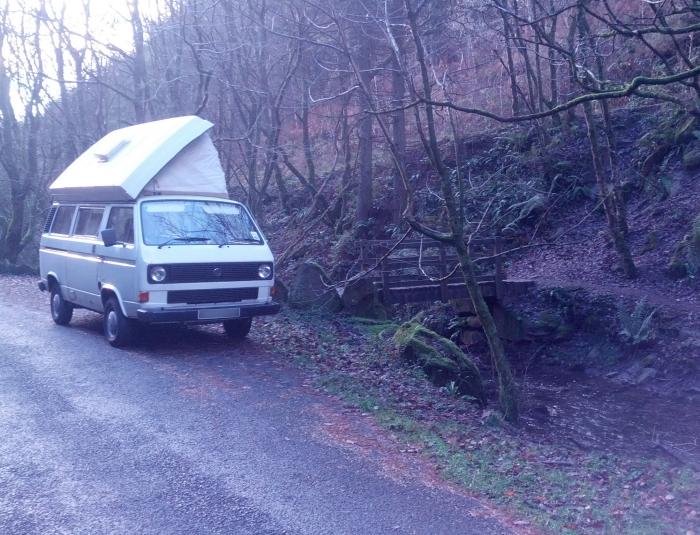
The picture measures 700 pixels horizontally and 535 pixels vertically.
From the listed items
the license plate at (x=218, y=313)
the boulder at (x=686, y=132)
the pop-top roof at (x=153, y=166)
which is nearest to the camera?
the license plate at (x=218, y=313)

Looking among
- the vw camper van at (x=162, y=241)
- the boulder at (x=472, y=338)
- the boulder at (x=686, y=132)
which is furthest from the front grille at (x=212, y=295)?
the boulder at (x=686, y=132)

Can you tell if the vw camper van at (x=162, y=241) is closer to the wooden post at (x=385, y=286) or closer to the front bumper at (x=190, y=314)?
the front bumper at (x=190, y=314)

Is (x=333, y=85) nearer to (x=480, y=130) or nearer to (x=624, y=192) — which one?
(x=480, y=130)

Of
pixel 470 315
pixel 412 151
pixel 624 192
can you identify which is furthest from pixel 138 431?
pixel 412 151

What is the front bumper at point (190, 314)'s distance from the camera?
10617mm

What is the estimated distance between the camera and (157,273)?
10.7m

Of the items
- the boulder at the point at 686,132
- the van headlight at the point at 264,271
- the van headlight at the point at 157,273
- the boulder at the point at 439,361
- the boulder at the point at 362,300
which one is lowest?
the boulder at the point at 439,361

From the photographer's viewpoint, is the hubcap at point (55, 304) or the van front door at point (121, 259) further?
the hubcap at point (55, 304)

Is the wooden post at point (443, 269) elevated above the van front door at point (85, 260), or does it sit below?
below

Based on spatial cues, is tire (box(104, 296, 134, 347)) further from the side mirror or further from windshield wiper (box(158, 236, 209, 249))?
windshield wiper (box(158, 236, 209, 249))

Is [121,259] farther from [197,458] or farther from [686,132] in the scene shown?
[686,132]

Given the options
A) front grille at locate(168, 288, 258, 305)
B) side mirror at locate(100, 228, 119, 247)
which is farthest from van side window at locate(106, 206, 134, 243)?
front grille at locate(168, 288, 258, 305)

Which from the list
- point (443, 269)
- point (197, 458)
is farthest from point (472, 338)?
point (197, 458)

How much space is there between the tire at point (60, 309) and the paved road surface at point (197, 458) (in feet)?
9.89
